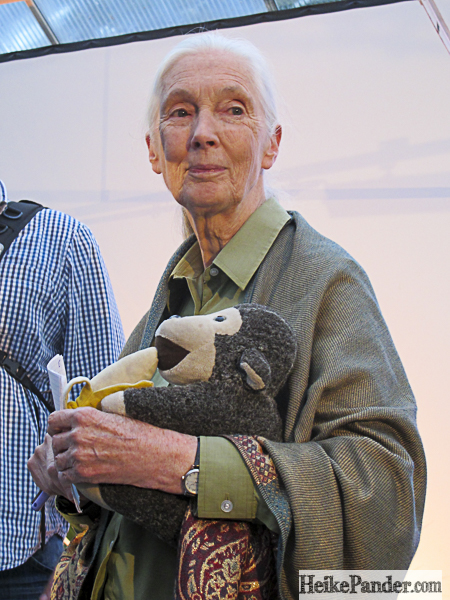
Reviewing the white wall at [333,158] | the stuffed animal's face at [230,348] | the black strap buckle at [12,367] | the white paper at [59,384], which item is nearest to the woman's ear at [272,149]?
the stuffed animal's face at [230,348]

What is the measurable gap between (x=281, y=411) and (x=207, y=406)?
14 centimetres

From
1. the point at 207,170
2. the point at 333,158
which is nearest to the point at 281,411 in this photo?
the point at 207,170

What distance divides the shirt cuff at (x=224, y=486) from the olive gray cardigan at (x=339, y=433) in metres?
0.02

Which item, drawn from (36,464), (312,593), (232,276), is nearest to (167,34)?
(232,276)

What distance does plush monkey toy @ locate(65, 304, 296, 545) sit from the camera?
85 centimetres

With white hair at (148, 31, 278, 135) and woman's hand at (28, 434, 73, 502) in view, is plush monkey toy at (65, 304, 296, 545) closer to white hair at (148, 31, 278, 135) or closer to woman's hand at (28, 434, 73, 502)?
woman's hand at (28, 434, 73, 502)

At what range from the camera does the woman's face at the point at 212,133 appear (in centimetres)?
113

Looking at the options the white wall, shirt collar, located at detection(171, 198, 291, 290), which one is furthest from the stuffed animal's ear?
the white wall

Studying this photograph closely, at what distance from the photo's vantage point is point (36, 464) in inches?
41.7

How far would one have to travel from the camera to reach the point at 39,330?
4.69 ft

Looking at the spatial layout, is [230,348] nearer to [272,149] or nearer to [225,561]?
[225,561]

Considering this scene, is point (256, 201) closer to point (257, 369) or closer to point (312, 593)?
point (257, 369)

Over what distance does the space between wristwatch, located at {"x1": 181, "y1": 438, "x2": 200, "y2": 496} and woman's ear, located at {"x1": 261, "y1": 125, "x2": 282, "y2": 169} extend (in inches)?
25.2

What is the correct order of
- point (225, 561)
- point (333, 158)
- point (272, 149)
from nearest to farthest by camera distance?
point (225, 561) → point (272, 149) → point (333, 158)
